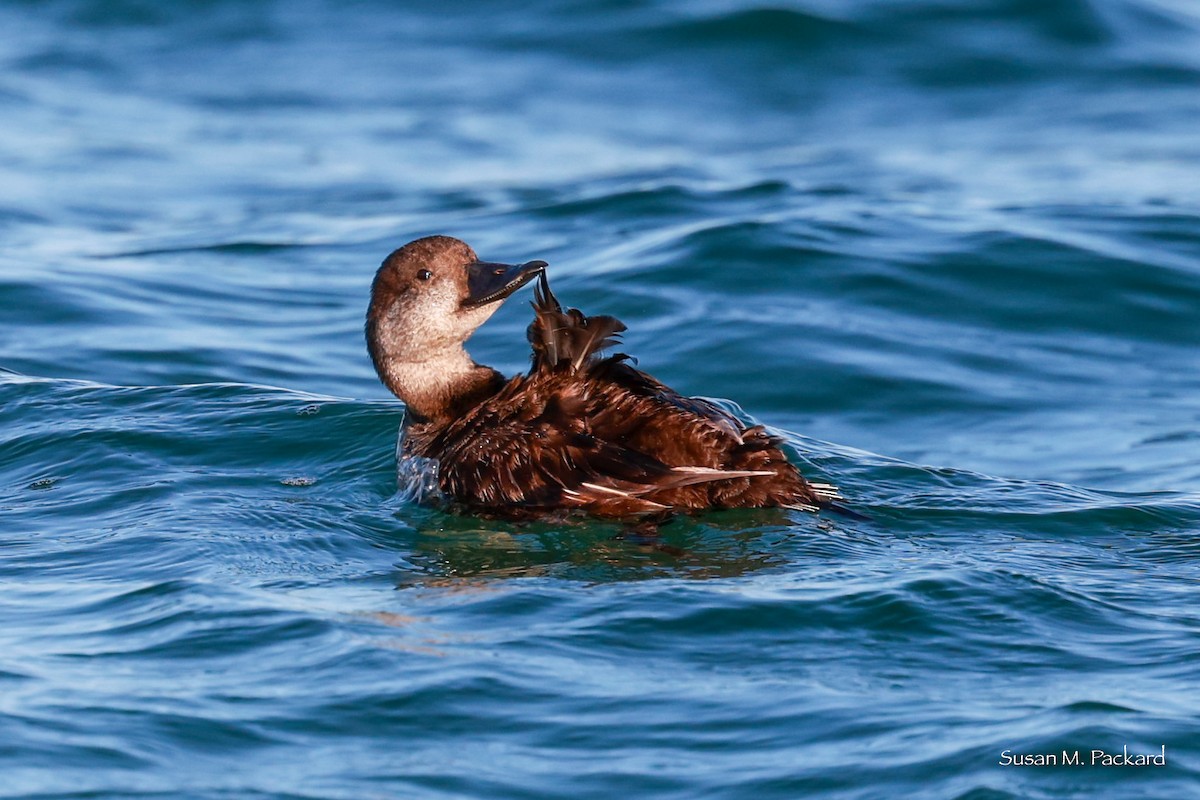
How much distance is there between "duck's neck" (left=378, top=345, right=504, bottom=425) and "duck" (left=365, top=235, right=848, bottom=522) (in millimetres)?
164

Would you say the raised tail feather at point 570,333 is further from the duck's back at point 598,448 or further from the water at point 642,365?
the water at point 642,365

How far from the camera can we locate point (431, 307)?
21.9 feet

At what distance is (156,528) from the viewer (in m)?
6.19

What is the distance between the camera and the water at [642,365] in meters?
4.40

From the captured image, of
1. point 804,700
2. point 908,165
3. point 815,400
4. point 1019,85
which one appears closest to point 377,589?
point 804,700

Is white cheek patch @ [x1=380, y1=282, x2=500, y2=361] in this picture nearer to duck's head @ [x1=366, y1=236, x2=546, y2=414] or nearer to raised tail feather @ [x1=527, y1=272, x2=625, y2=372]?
duck's head @ [x1=366, y1=236, x2=546, y2=414]

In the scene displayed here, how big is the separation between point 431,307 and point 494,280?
11.6 inches

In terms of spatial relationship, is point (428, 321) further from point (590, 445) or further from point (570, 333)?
point (590, 445)

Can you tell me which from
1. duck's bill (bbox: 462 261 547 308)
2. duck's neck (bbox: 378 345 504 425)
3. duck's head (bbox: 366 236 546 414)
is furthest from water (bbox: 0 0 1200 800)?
duck's bill (bbox: 462 261 547 308)

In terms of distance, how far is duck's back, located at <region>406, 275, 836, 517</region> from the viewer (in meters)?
A: 5.79

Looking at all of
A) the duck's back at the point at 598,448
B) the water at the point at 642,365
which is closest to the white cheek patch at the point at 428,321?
the duck's back at the point at 598,448

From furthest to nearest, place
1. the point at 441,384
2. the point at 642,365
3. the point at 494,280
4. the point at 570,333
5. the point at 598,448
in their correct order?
the point at 642,365
the point at 441,384
the point at 494,280
the point at 570,333
the point at 598,448

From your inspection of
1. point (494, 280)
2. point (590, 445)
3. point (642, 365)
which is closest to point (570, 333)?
point (590, 445)

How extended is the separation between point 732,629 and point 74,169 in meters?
12.7
